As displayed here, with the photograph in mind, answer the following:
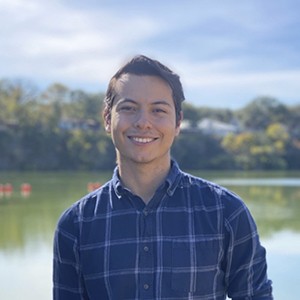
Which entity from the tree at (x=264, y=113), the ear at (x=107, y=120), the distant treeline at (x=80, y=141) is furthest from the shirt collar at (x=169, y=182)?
the tree at (x=264, y=113)

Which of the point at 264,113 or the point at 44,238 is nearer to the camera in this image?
the point at 44,238

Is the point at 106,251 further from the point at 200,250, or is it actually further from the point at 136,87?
the point at 136,87

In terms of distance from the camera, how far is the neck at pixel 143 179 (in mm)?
1391

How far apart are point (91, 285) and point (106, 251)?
0.34 feet

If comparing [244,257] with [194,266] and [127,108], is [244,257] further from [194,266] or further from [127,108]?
[127,108]

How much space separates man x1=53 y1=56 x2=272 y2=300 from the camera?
1.30m

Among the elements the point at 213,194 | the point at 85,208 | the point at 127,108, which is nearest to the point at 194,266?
the point at 213,194

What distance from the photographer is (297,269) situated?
5234 millimetres

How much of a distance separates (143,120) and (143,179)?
0.16m

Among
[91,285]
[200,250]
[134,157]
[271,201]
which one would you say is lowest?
[271,201]

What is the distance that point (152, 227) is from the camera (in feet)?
4.36

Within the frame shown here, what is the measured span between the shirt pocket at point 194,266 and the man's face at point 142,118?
0.25 m

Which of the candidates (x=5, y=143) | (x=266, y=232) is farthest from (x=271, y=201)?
(x=5, y=143)

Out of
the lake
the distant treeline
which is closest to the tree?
the distant treeline
